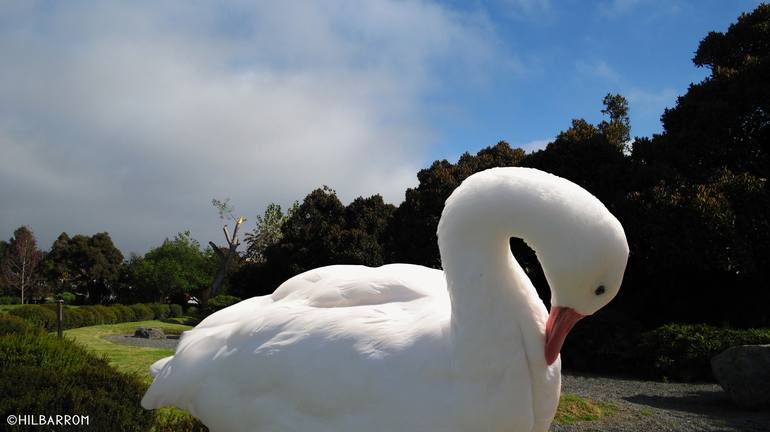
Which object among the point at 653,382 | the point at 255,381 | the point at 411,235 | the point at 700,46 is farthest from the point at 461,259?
the point at 700,46

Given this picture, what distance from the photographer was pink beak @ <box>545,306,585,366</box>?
210 centimetres

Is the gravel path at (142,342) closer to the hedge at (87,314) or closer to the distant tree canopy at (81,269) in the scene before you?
the hedge at (87,314)

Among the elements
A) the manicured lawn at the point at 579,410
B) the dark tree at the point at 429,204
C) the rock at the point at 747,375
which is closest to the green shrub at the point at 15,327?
the manicured lawn at the point at 579,410

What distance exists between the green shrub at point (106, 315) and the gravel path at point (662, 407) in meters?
18.2

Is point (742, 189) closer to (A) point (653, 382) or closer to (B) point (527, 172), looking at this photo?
(A) point (653, 382)

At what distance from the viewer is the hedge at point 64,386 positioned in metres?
3.92

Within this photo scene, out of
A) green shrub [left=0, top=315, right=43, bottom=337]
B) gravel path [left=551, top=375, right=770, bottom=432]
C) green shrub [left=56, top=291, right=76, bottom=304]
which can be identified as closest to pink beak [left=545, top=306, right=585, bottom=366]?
gravel path [left=551, top=375, right=770, bottom=432]

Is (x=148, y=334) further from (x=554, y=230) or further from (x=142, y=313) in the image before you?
(x=554, y=230)

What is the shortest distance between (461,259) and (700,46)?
49.0ft

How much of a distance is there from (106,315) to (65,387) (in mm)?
19914

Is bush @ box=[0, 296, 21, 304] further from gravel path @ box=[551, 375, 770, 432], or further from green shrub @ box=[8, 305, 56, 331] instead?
gravel path @ box=[551, 375, 770, 432]

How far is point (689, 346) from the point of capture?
396 inches

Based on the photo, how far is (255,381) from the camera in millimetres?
2523

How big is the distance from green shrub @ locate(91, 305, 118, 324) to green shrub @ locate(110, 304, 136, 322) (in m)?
0.31
